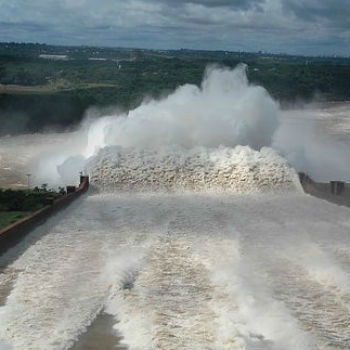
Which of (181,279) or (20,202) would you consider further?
(20,202)

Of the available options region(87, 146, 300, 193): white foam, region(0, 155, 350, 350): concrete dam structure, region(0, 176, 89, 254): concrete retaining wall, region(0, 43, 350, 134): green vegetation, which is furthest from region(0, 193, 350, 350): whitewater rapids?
region(0, 43, 350, 134): green vegetation

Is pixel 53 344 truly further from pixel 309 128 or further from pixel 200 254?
pixel 309 128

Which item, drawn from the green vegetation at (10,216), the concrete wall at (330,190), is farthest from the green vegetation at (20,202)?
the concrete wall at (330,190)

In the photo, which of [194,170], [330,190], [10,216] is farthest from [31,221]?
[330,190]

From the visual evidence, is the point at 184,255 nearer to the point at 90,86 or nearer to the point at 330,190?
the point at 330,190

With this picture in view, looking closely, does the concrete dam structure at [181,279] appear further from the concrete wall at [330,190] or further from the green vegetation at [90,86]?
the green vegetation at [90,86]

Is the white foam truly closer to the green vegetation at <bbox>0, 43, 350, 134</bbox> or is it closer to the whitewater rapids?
the whitewater rapids

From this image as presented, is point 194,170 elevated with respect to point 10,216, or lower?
elevated

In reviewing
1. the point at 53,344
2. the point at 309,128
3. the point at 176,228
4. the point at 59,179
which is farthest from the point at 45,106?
the point at 53,344
